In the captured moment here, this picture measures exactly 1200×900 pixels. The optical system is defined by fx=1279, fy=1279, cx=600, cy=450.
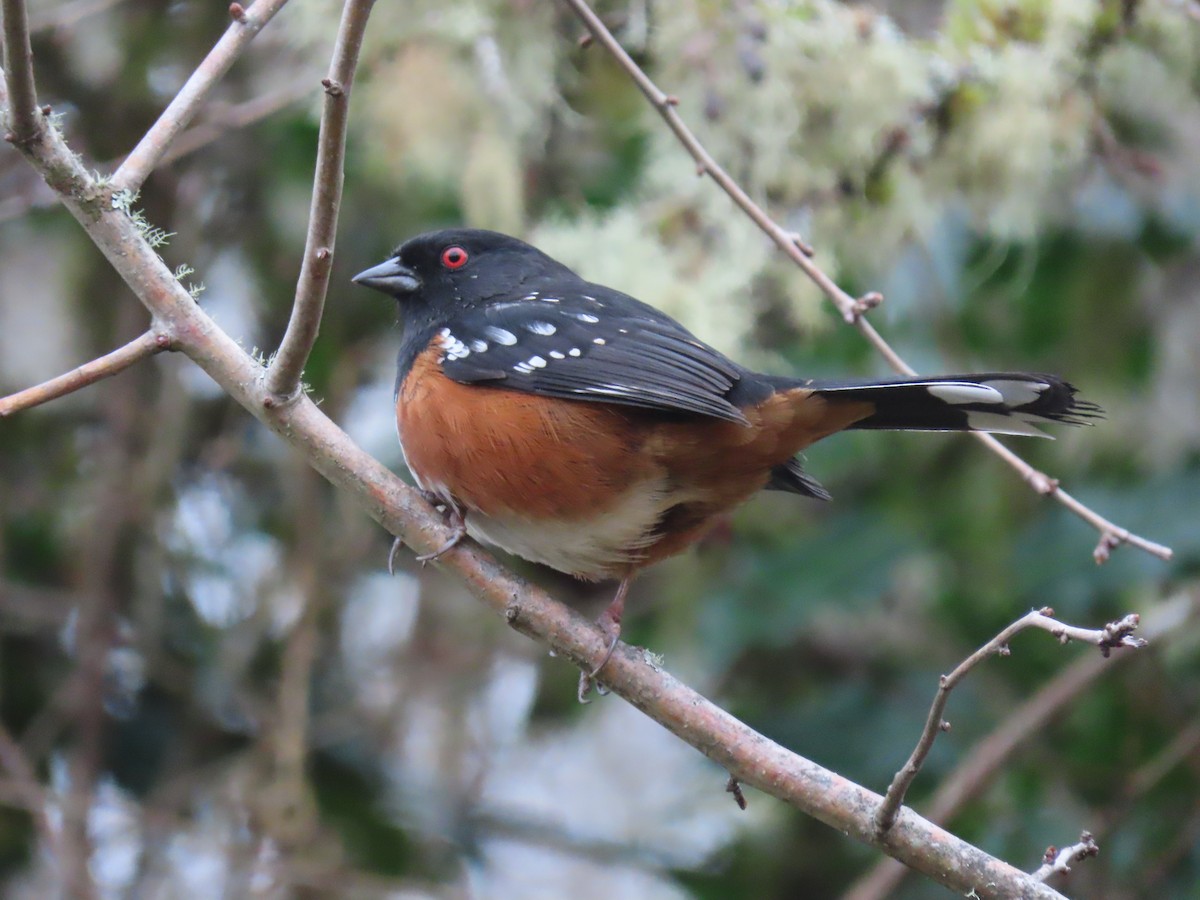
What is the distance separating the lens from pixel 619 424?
2184mm

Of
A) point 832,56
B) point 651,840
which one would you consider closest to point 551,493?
point 832,56

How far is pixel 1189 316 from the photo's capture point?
3.70m

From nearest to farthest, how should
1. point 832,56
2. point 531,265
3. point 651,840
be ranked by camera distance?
point 531,265 < point 832,56 < point 651,840

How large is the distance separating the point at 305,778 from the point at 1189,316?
2.86m

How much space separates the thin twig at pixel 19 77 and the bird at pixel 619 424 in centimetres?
83

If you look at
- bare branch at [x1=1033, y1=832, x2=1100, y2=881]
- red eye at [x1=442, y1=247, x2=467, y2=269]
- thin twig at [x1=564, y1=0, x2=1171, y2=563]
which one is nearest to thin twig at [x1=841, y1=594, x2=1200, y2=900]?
thin twig at [x1=564, y1=0, x2=1171, y2=563]

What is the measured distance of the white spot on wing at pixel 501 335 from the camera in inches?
91.1

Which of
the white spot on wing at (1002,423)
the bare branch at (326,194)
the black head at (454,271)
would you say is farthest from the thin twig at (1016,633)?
the black head at (454,271)

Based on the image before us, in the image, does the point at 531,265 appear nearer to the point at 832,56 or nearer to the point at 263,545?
the point at 832,56

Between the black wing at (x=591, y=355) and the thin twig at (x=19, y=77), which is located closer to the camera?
the thin twig at (x=19, y=77)

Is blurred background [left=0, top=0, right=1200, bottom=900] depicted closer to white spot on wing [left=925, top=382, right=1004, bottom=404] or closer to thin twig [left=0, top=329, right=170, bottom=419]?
white spot on wing [left=925, top=382, right=1004, bottom=404]

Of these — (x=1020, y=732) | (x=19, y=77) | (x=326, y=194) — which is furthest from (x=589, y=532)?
(x=1020, y=732)

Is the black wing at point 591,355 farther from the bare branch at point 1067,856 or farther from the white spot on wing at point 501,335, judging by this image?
the bare branch at point 1067,856

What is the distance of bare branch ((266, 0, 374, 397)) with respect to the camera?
147 centimetres
